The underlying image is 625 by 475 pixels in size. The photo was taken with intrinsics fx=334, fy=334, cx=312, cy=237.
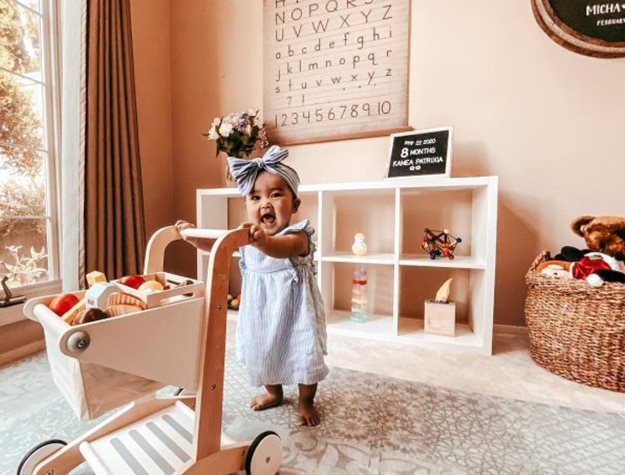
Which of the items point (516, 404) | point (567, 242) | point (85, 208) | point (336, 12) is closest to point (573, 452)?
point (516, 404)

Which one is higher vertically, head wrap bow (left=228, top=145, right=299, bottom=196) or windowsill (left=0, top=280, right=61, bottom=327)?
head wrap bow (left=228, top=145, right=299, bottom=196)

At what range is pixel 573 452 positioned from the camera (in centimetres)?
78

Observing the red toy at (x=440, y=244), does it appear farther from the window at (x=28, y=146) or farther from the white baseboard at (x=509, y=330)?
the window at (x=28, y=146)

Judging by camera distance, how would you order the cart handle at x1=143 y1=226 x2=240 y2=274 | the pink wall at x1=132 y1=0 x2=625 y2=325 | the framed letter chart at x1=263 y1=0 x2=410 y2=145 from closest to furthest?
the cart handle at x1=143 y1=226 x2=240 y2=274 → the pink wall at x1=132 y1=0 x2=625 y2=325 → the framed letter chart at x1=263 y1=0 x2=410 y2=145

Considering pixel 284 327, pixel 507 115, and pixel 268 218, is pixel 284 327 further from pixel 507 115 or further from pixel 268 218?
pixel 507 115

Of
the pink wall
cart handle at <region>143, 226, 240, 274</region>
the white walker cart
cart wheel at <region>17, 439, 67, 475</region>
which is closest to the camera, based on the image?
the white walker cart

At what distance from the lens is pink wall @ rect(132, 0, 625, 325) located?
141cm

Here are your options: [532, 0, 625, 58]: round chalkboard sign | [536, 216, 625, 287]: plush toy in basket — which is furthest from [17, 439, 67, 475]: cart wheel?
[532, 0, 625, 58]: round chalkboard sign

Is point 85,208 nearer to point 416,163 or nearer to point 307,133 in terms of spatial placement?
point 307,133

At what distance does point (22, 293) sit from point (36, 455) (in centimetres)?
98

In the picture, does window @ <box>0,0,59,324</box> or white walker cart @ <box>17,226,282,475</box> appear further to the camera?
window @ <box>0,0,59,324</box>

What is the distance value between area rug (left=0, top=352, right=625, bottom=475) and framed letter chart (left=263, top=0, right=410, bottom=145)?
1.24 metres

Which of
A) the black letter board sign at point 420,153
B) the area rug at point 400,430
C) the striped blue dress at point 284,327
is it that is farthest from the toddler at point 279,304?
the black letter board sign at point 420,153

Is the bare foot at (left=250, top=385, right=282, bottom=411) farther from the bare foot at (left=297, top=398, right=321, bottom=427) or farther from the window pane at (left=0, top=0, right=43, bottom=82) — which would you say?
the window pane at (left=0, top=0, right=43, bottom=82)
